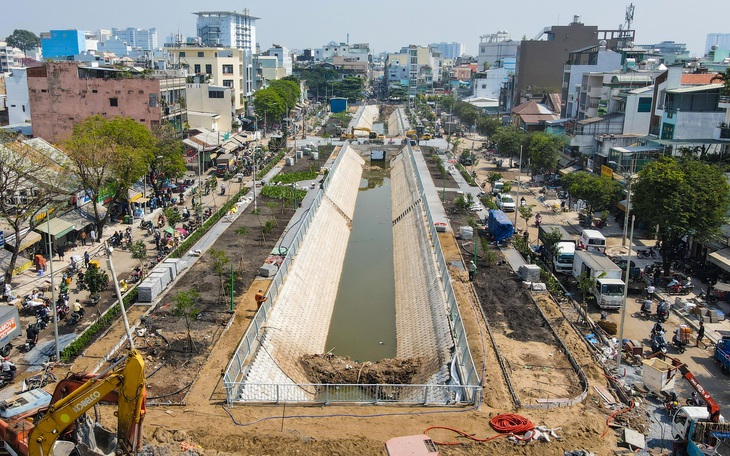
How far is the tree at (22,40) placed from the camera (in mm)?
192500

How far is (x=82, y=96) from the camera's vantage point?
61906 mm

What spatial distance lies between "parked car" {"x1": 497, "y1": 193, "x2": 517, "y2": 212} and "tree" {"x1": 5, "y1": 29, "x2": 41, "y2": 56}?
604 feet

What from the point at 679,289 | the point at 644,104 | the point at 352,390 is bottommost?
the point at 352,390

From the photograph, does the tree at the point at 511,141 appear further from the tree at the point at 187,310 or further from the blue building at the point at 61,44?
the blue building at the point at 61,44

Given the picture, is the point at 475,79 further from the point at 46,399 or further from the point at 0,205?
the point at 46,399

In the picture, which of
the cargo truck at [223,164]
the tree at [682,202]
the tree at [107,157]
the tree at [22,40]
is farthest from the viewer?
the tree at [22,40]

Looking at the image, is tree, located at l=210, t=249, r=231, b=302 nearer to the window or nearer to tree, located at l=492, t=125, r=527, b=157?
tree, located at l=492, t=125, r=527, b=157

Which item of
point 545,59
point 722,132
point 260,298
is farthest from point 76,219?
point 545,59

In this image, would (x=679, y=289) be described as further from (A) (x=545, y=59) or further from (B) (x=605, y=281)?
(A) (x=545, y=59)

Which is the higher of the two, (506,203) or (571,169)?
(571,169)

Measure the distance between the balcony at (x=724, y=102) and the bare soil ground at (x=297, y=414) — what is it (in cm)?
2675

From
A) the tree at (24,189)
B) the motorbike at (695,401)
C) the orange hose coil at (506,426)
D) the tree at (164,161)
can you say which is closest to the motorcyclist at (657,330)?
the motorbike at (695,401)

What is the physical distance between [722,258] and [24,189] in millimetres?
38894

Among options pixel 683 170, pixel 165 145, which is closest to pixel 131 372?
pixel 683 170
